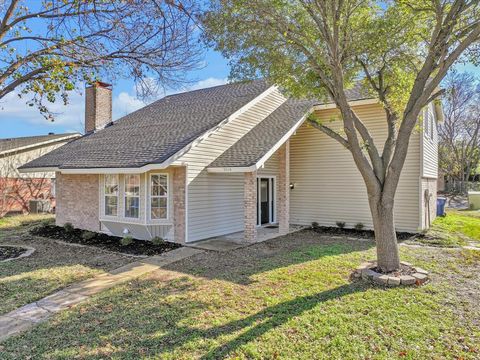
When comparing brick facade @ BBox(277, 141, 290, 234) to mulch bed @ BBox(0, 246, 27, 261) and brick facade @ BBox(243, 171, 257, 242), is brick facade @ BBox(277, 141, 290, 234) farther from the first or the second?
mulch bed @ BBox(0, 246, 27, 261)

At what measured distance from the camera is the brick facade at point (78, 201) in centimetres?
1253

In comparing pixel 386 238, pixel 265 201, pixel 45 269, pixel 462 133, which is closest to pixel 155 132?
pixel 265 201

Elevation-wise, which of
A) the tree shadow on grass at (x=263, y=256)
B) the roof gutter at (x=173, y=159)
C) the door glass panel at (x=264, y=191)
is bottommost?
the tree shadow on grass at (x=263, y=256)

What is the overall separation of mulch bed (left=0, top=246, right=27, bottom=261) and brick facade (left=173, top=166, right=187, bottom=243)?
4.54m

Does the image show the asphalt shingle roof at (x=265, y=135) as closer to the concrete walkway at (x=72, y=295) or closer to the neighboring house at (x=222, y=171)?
the neighboring house at (x=222, y=171)

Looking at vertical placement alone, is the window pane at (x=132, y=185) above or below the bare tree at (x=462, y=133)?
below

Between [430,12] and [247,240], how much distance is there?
25.1ft

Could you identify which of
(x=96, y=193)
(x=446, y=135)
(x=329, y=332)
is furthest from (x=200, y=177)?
(x=446, y=135)

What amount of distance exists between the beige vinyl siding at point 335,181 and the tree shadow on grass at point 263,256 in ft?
6.93

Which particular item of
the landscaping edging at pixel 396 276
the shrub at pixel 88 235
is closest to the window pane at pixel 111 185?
the shrub at pixel 88 235

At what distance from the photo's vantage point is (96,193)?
12.4 meters

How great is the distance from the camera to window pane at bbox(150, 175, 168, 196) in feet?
35.2

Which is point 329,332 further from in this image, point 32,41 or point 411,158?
point 411,158

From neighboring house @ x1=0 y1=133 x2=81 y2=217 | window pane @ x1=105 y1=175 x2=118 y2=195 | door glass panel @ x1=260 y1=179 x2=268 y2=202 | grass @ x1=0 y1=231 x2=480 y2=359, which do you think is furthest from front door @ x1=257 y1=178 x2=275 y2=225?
neighboring house @ x1=0 y1=133 x2=81 y2=217
